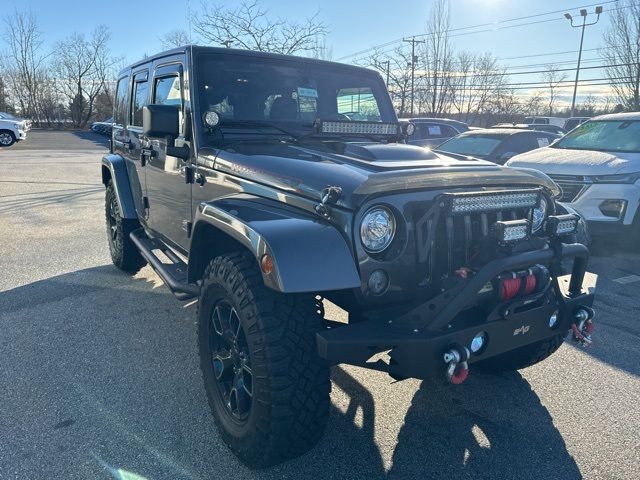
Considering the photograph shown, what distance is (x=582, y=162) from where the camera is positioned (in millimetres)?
6551

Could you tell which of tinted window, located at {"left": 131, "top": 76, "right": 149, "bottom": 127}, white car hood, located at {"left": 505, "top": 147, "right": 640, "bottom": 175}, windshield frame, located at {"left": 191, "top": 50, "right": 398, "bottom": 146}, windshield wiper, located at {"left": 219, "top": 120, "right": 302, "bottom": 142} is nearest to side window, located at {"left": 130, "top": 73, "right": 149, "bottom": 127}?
tinted window, located at {"left": 131, "top": 76, "right": 149, "bottom": 127}

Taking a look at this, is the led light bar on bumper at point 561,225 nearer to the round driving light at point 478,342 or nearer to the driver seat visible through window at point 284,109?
the round driving light at point 478,342

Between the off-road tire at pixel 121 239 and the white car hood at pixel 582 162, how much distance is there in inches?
203

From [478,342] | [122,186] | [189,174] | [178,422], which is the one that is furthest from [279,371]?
[122,186]

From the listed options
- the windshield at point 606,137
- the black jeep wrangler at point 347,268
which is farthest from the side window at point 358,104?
the windshield at point 606,137

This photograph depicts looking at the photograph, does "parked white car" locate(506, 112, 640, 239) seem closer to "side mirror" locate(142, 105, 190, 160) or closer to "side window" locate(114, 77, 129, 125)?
"side mirror" locate(142, 105, 190, 160)

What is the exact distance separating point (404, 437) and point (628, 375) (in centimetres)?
182

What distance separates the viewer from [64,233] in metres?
7.34

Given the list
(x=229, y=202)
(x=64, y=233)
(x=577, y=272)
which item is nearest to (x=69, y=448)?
(x=229, y=202)

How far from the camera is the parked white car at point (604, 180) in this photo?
623 cm

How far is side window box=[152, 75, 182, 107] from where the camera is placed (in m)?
3.56

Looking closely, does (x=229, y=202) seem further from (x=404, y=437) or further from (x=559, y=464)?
(x=559, y=464)

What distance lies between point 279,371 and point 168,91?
252 centimetres

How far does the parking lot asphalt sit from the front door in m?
0.84
